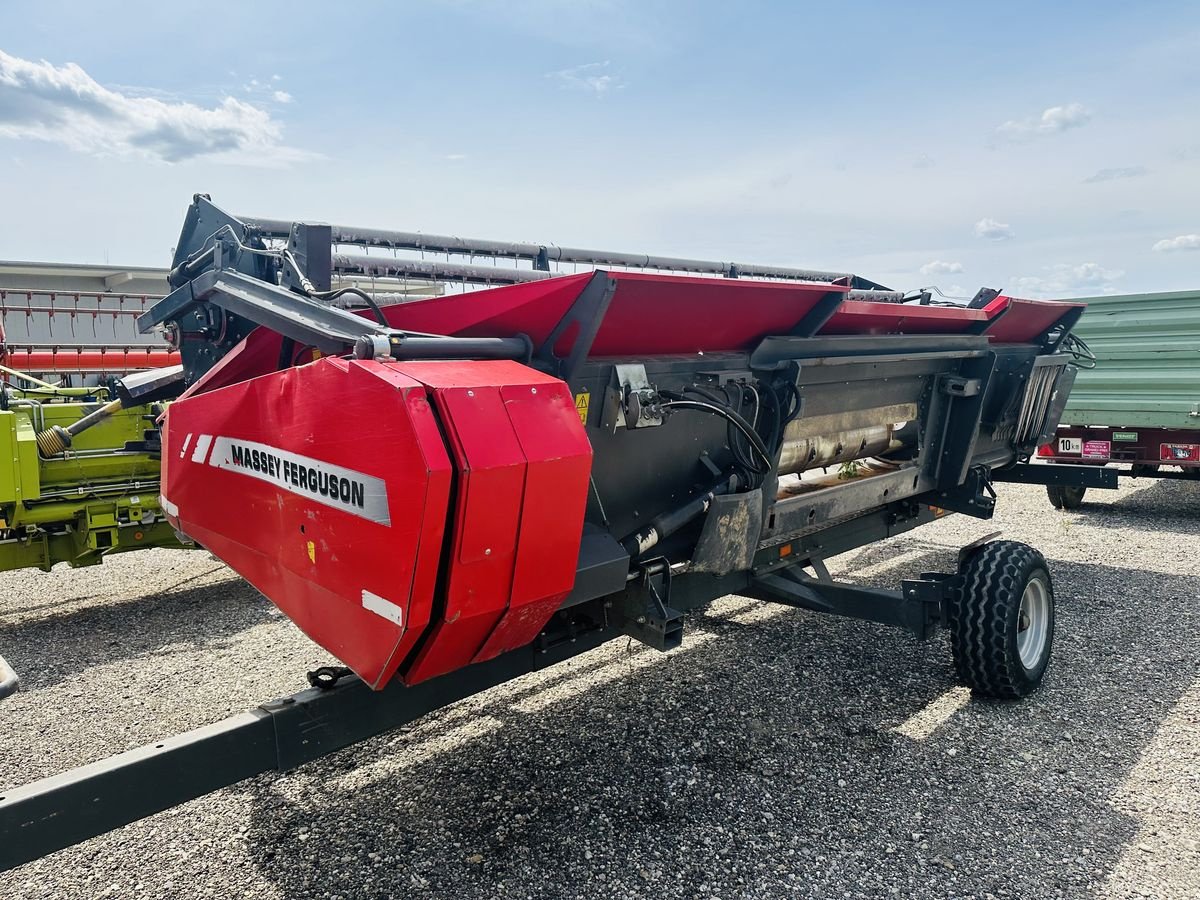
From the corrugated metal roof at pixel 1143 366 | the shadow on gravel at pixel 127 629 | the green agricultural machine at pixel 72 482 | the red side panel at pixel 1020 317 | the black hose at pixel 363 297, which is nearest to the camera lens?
the black hose at pixel 363 297

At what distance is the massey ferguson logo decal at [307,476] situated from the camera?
188 centimetres

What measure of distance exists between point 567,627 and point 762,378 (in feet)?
3.84

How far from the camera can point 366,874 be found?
8.11 feet

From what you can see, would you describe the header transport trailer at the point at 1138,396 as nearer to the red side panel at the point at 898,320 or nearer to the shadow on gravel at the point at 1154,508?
the shadow on gravel at the point at 1154,508

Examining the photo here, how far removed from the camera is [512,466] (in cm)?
186

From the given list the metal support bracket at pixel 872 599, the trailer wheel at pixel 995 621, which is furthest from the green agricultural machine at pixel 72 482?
the trailer wheel at pixel 995 621

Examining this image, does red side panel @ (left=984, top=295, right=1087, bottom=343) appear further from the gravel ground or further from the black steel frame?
the black steel frame

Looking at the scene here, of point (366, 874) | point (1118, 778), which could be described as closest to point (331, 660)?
point (366, 874)

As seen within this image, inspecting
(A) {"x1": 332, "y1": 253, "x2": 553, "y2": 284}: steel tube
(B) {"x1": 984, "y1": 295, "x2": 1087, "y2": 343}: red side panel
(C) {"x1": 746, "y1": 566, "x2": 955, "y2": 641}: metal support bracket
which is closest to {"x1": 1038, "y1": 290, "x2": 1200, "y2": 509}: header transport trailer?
(B) {"x1": 984, "y1": 295, "x2": 1087, "y2": 343}: red side panel

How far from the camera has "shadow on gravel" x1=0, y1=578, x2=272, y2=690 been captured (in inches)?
169

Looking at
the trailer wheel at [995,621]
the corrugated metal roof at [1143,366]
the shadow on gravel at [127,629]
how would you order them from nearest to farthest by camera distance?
the trailer wheel at [995,621] < the shadow on gravel at [127,629] < the corrugated metal roof at [1143,366]

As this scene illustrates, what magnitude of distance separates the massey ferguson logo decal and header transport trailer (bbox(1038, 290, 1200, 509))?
7471mm

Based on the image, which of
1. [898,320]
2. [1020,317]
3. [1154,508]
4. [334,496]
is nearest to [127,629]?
[334,496]

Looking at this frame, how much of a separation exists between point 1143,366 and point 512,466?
8.30 meters
